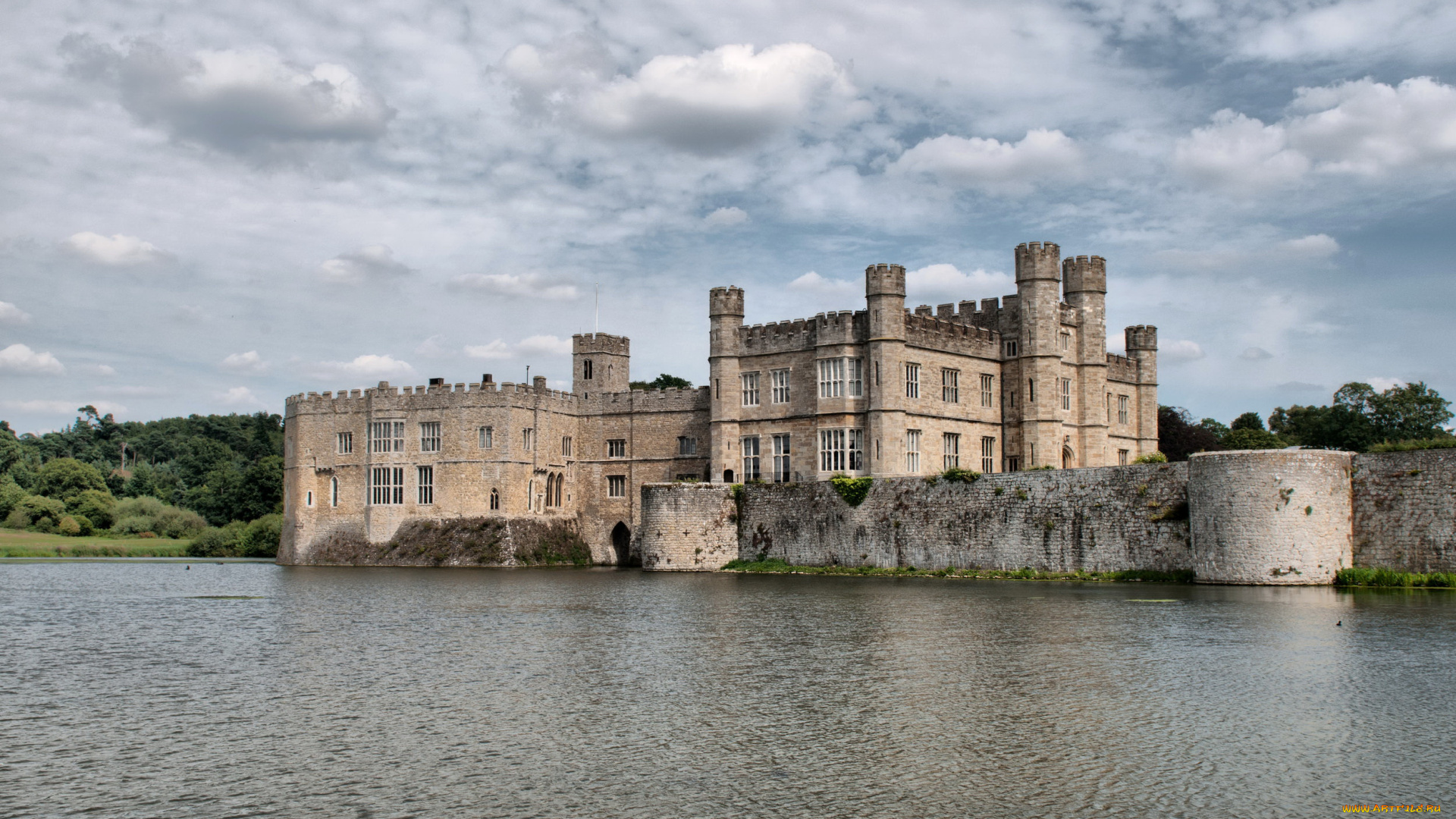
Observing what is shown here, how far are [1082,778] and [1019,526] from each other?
95.7 ft

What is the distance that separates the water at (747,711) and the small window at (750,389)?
25.5 metres

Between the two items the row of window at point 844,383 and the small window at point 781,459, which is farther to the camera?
the small window at point 781,459

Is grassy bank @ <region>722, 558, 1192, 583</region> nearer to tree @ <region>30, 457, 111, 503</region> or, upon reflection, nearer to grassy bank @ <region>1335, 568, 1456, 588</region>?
grassy bank @ <region>1335, 568, 1456, 588</region>

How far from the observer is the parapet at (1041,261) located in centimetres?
5175

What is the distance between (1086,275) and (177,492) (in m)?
84.7

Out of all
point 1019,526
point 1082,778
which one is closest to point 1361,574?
point 1019,526

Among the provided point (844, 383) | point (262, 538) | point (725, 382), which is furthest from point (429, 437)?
point (262, 538)

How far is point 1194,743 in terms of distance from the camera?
14047mm

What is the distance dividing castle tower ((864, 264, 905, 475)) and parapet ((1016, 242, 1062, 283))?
5667 millimetres

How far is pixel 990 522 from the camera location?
42094mm

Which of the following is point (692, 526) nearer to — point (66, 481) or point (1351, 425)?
point (1351, 425)

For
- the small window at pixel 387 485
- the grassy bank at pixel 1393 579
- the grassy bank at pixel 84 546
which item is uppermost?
the small window at pixel 387 485

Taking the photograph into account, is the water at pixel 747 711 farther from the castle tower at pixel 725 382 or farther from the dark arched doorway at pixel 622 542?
the dark arched doorway at pixel 622 542

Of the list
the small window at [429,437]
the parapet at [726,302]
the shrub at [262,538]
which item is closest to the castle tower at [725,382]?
the parapet at [726,302]
